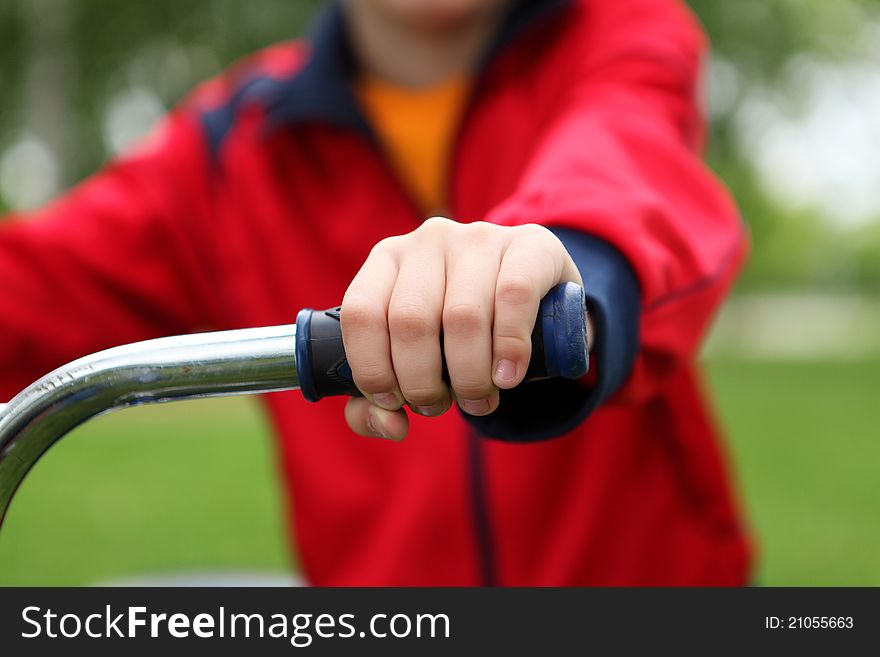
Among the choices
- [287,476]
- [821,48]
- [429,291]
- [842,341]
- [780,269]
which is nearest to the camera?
[429,291]

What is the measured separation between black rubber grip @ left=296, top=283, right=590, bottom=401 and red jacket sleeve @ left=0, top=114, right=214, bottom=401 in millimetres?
1002

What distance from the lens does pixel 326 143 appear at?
1.48 metres

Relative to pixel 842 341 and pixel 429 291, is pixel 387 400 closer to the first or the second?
pixel 429 291

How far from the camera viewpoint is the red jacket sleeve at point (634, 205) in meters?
0.81

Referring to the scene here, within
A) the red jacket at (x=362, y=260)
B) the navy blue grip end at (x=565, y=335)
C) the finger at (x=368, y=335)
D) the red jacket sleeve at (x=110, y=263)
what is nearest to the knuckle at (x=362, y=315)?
the finger at (x=368, y=335)

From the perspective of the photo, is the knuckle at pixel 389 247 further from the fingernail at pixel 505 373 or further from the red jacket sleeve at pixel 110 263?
the red jacket sleeve at pixel 110 263

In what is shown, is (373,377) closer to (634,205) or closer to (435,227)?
(435,227)

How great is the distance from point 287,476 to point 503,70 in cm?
75

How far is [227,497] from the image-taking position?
205 inches

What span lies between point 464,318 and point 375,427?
118 mm

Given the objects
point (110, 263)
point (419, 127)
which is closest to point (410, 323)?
point (419, 127)

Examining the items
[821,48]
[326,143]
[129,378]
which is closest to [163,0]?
[821,48]

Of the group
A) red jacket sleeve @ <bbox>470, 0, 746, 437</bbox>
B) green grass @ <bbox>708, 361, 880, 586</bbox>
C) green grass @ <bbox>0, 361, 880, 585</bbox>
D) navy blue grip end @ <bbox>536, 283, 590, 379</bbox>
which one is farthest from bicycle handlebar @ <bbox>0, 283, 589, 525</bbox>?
green grass @ <bbox>708, 361, 880, 586</bbox>

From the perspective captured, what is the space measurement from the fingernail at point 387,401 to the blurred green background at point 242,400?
56 centimetres
